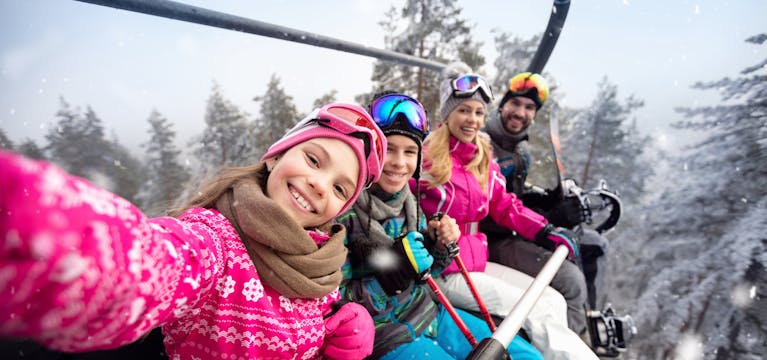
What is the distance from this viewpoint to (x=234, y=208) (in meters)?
1.21

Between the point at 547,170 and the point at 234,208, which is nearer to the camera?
the point at 234,208

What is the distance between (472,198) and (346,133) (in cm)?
189

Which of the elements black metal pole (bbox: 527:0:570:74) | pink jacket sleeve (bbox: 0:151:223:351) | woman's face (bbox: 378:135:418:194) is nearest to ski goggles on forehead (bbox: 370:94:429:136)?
woman's face (bbox: 378:135:418:194)

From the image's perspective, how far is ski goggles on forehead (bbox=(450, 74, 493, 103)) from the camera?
10.4 feet

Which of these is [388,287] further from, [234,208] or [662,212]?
[662,212]

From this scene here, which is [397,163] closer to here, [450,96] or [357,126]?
[357,126]

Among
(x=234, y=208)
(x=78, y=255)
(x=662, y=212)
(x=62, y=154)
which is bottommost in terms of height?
(x=62, y=154)

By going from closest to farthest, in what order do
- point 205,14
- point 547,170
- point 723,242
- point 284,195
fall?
1. point 284,195
2. point 205,14
3. point 723,242
4. point 547,170

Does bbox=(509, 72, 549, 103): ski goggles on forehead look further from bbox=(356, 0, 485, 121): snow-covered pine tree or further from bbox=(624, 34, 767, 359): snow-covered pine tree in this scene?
bbox=(356, 0, 485, 121): snow-covered pine tree

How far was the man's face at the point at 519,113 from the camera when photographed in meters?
4.02

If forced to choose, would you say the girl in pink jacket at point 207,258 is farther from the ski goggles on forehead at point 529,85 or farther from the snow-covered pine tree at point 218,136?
the snow-covered pine tree at point 218,136

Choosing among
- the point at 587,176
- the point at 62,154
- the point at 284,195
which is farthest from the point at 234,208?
the point at 587,176

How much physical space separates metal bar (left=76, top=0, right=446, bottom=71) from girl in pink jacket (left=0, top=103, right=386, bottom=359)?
5.45 ft

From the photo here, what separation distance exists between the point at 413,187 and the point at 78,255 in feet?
7.58
